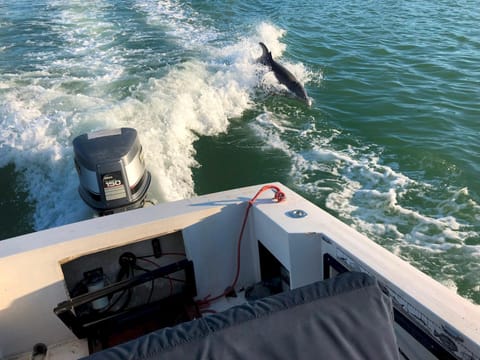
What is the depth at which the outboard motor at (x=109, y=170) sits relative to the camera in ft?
11.3

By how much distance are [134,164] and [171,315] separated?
4.03ft

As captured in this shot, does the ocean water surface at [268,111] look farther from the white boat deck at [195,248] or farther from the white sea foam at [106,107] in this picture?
the white boat deck at [195,248]

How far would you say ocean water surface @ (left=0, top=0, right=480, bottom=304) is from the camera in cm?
532

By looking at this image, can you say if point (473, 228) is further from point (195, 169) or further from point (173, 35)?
point (173, 35)

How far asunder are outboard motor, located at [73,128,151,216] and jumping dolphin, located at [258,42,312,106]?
506 cm

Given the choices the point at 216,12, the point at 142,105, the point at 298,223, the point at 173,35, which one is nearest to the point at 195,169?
the point at 142,105

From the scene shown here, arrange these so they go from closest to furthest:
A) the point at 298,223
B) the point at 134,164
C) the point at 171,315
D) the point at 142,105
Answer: the point at 298,223 < the point at 171,315 < the point at 134,164 < the point at 142,105

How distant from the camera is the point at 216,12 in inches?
518

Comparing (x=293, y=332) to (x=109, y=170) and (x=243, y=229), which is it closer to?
(x=243, y=229)

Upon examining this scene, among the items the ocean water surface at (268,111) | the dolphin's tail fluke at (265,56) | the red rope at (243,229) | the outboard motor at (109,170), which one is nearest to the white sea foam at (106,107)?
the ocean water surface at (268,111)

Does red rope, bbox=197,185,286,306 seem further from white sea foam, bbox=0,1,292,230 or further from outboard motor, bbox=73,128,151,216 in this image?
white sea foam, bbox=0,1,292,230

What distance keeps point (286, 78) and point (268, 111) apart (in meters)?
0.79

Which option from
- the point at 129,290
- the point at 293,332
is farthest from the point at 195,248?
the point at 293,332

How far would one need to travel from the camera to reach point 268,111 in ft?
26.6
